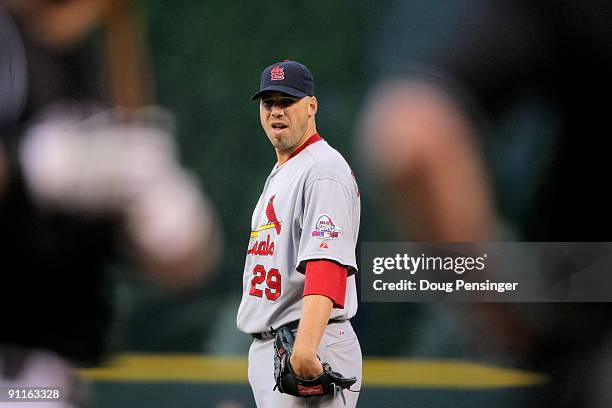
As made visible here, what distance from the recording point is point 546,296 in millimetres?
4574

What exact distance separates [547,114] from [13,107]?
263cm

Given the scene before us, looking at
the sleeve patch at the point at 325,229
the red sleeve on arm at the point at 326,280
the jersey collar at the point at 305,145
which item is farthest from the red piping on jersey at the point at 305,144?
the red sleeve on arm at the point at 326,280

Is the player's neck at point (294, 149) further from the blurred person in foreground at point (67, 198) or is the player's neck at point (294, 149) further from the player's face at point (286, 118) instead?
the blurred person in foreground at point (67, 198)

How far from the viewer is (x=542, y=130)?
4555 mm

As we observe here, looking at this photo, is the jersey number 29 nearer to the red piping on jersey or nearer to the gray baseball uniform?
the gray baseball uniform

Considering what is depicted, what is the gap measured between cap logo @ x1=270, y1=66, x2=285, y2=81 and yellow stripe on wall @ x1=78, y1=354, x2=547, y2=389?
2006mm

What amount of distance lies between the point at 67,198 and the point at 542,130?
236cm

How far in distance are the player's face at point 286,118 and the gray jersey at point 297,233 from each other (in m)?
0.06

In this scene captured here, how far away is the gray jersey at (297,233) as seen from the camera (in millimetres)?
2777

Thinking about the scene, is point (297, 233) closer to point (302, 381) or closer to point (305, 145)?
point (305, 145)

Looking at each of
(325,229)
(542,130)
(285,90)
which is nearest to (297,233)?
(325,229)

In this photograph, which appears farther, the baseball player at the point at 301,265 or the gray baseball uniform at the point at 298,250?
the gray baseball uniform at the point at 298,250

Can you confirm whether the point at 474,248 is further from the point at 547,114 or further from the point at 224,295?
the point at 224,295

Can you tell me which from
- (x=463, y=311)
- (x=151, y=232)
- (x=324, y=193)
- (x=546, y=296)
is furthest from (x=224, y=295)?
(x=324, y=193)
